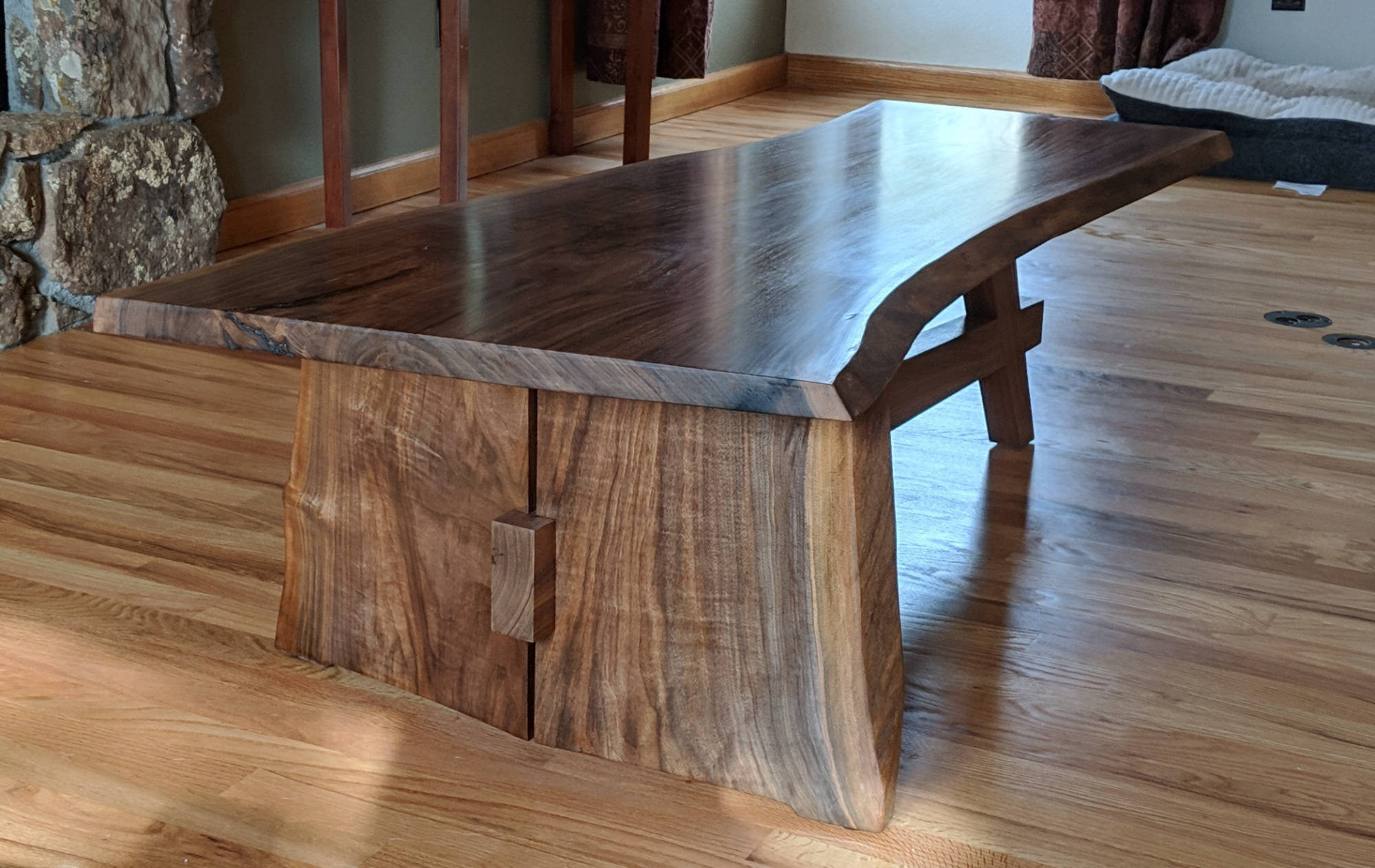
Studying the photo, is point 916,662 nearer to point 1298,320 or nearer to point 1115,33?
point 1298,320

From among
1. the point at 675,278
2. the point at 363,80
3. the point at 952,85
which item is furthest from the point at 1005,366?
the point at 952,85

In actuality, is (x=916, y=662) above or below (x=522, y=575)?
below

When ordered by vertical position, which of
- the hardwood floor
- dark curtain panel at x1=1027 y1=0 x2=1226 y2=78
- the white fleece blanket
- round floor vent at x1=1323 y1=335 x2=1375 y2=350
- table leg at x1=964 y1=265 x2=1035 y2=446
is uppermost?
dark curtain panel at x1=1027 y1=0 x2=1226 y2=78

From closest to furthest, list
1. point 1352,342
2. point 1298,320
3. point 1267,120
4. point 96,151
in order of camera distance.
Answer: point 96,151 → point 1352,342 → point 1298,320 → point 1267,120

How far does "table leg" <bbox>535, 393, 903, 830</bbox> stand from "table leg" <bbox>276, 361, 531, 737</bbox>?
42 mm

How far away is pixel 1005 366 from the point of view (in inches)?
69.0

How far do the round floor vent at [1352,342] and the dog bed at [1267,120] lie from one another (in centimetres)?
133

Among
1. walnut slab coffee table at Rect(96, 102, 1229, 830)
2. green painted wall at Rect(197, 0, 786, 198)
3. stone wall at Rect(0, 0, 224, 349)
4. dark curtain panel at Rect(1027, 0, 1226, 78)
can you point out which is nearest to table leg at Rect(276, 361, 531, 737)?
walnut slab coffee table at Rect(96, 102, 1229, 830)

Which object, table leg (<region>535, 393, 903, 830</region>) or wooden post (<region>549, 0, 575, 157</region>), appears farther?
wooden post (<region>549, 0, 575, 157</region>)

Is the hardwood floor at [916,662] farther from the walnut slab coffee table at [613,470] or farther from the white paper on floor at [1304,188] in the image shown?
the white paper on floor at [1304,188]

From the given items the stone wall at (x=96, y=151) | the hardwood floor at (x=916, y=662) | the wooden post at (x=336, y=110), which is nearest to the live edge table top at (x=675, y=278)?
the hardwood floor at (x=916, y=662)

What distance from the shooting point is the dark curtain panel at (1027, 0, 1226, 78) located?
4.23 m

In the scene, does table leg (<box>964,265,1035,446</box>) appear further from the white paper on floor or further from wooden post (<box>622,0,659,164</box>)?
the white paper on floor

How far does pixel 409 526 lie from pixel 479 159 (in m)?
2.32
